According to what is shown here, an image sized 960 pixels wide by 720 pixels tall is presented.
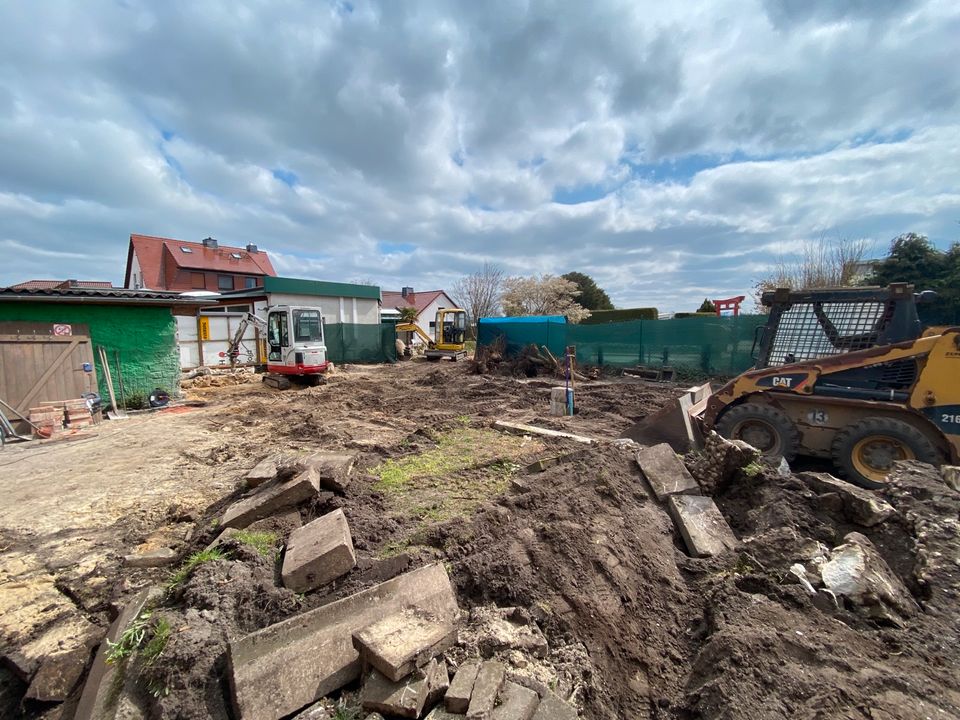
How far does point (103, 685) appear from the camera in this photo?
2236 millimetres

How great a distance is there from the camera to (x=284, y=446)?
23.7 ft

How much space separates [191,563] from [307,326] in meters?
11.6

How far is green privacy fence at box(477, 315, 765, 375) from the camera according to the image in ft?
42.0

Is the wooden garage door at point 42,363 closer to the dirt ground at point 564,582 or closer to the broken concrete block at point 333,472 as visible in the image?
the dirt ground at point 564,582

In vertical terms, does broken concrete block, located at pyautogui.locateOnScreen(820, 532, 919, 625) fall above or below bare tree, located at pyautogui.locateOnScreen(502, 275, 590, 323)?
below

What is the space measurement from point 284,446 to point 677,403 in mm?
6425

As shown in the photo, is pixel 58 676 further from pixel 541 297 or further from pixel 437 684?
pixel 541 297

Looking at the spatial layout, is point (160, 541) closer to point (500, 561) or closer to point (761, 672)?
point (500, 561)

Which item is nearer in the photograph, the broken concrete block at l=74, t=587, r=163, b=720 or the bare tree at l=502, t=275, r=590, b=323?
the broken concrete block at l=74, t=587, r=163, b=720

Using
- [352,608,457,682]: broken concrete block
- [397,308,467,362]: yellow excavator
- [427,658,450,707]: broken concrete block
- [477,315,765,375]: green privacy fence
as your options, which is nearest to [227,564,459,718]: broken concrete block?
[352,608,457,682]: broken concrete block

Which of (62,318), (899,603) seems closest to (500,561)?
(899,603)

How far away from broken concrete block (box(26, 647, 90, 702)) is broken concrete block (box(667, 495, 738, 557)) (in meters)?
4.26

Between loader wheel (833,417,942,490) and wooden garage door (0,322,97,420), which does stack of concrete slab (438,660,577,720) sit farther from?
wooden garage door (0,322,97,420)

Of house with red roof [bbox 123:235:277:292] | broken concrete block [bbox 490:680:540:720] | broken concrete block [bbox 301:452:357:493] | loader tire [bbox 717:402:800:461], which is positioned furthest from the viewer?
house with red roof [bbox 123:235:277:292]
